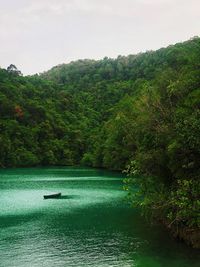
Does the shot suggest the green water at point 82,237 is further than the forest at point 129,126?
No

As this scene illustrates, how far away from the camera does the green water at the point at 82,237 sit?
25516 mm

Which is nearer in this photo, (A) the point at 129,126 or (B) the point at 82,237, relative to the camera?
(B) the point at 82,237

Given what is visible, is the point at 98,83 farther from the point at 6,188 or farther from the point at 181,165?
the point at 181,165

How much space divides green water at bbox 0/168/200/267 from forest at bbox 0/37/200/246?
1.90m

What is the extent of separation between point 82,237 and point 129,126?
180 ft

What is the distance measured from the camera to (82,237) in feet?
102

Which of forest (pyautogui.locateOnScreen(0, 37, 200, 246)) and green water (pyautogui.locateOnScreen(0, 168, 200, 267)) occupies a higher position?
forest (pyautogui.locateOnScreen(0, 37, 200, 246))

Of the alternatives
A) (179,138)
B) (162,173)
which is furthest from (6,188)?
(179,138)

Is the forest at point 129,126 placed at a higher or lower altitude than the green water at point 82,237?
higher

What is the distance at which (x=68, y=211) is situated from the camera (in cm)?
4262

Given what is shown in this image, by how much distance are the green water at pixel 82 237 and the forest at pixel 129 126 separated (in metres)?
1.90

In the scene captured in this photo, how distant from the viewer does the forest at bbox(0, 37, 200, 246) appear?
28.2 meters

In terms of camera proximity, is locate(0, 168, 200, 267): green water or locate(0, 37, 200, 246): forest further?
locate(0, 37, 200, 246): forest

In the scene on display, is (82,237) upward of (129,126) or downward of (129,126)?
downward
